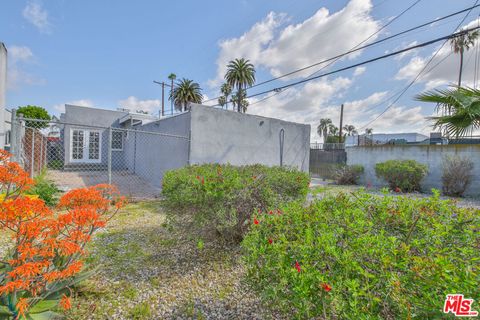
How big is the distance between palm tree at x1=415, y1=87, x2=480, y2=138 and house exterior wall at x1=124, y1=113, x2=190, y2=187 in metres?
6.10

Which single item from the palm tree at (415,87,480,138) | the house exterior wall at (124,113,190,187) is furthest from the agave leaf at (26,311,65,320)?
the palm tree at (415,87,480,138)

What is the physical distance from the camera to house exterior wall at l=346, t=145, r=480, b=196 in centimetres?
852

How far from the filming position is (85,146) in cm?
1318

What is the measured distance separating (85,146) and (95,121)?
174cm

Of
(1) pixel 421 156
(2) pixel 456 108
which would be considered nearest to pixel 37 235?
(2) pixel 456 108

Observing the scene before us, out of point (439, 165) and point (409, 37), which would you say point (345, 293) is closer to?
point (409, 37)

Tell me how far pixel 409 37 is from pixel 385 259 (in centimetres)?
828

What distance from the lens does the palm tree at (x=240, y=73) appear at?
22844 mm

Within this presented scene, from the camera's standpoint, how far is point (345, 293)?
114 centimetres

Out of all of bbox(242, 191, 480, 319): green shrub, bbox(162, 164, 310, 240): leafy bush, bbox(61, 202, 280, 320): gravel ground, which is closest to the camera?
bbox(242, 191, 480, 319): green shrub

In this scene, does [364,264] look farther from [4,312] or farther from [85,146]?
[85,146]

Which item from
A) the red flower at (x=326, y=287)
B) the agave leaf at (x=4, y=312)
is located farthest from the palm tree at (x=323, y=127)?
the agave leaf at (x=4, y=312)

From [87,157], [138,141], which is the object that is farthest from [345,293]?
[87,157]

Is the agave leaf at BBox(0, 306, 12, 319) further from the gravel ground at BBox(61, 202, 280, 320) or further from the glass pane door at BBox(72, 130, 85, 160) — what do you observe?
the glass pane door at BBox(72, 130, 85, 160)
